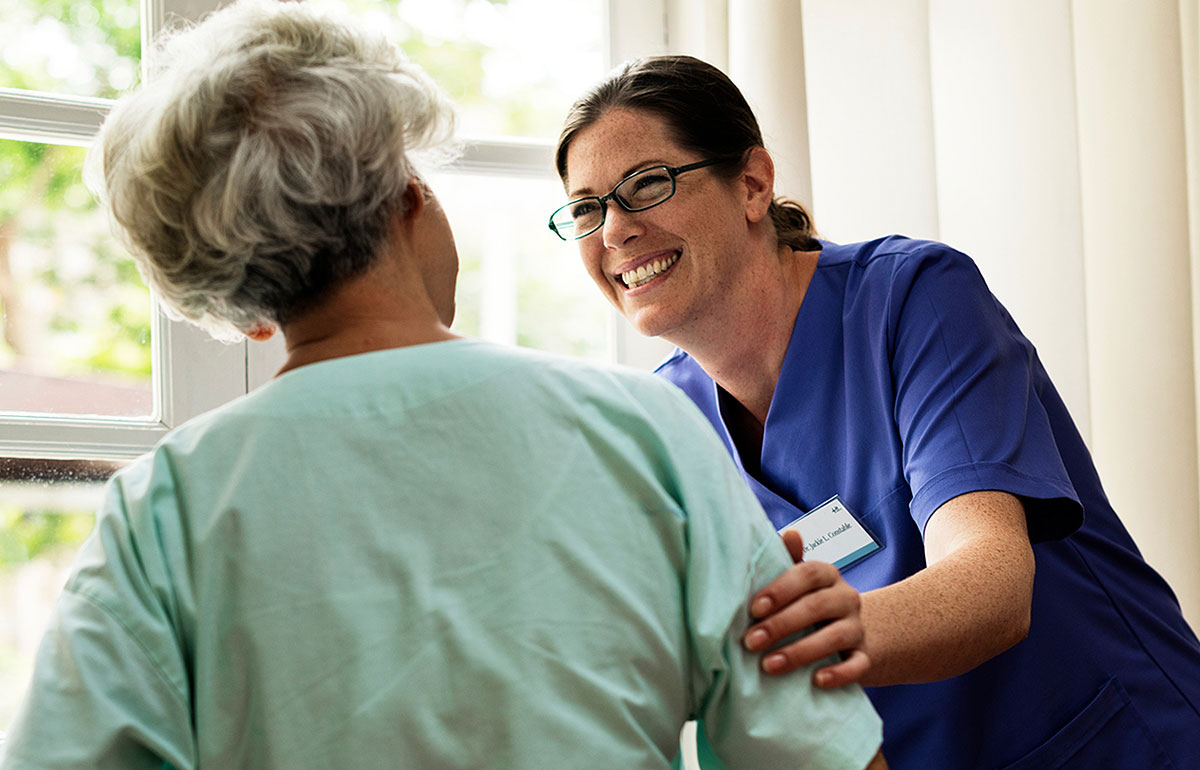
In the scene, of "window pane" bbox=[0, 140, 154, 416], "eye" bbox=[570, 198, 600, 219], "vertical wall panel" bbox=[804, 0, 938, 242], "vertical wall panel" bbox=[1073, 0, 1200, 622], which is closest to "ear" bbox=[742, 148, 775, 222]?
"eye" bbox=[570, 198, 600, 219]

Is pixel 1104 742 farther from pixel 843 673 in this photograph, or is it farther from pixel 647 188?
pixel 647 188

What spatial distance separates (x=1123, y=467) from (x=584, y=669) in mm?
1109

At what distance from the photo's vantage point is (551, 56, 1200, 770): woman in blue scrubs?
3.86ft

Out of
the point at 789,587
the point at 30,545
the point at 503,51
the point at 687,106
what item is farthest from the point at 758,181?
the point at 30,545

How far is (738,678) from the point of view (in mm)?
854

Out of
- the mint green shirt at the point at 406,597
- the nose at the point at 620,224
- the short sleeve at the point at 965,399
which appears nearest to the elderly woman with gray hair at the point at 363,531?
the mint green shirt at the point at 406,597

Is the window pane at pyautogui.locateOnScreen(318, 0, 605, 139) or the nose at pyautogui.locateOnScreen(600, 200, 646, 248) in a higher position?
the window pane at pyautogui.locateOnScreen(318, 0, 605, 139)

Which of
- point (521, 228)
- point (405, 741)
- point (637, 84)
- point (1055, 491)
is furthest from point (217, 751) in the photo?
point (521, 228)

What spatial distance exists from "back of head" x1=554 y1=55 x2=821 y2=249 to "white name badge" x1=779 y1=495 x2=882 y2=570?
1.51 ft

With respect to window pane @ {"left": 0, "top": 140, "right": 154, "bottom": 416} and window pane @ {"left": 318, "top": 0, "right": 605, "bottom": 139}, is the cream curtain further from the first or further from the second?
window pane @ {"left": 0, "top": 140, "right": 154, "bottom": 416}

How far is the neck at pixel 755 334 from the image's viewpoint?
1.58 m

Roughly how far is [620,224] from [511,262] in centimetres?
65

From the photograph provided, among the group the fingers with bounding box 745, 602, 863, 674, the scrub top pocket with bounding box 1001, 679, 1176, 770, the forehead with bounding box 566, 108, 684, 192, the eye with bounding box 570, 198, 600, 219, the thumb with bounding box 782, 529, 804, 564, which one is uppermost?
the forehead with bounding box 566, 108, 684, 192

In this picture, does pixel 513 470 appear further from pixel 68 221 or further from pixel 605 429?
pixel 68 221
